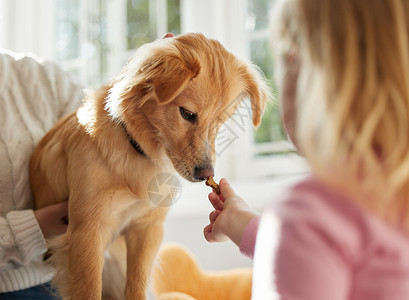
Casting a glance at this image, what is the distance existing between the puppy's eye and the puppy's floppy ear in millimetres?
233

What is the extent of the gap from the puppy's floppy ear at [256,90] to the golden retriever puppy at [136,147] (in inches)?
2.3

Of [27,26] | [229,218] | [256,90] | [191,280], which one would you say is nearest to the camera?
[229,218]

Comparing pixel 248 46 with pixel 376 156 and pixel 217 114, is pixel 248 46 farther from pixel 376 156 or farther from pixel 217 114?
pixel 376 156

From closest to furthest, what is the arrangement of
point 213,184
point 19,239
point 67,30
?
point 213,184 < point 19,239 < point 67,30

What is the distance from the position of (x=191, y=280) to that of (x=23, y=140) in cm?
77

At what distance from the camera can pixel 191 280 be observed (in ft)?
5.31

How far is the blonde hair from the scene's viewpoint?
1.81ft

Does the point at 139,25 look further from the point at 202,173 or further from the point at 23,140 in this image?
the point at 202,173

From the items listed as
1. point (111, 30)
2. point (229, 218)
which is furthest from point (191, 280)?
point (111, 30)

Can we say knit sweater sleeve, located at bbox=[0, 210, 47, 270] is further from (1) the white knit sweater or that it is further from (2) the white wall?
(2) the white wall

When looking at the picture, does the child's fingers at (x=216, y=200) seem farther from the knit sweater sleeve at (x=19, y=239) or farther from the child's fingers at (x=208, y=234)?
the knit sweater sleeve at (x=19, y=239)

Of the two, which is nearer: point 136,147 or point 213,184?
point 213,184

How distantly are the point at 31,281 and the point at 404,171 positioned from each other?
1.20 meters

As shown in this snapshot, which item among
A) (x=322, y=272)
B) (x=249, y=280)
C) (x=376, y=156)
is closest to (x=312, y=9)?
(x=376, y=156)
